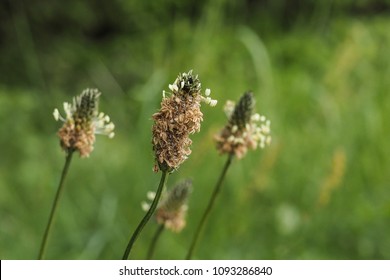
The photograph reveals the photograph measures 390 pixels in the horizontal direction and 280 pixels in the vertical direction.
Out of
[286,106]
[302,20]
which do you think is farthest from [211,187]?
[302,20]

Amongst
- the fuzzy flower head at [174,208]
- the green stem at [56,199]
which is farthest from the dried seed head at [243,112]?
the green stem at [56,199]

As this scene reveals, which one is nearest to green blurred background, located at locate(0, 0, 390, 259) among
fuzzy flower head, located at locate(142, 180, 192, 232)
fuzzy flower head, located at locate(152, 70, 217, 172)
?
fuzzy flower head, located at locate(142, 180, 192, 232)

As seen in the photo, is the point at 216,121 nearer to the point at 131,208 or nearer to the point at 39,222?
the point at 131,208

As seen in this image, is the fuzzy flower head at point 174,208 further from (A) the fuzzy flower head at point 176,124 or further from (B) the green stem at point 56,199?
(A) the fuzzy flower head at point 176,124

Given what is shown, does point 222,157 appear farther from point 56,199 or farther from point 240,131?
point 56,199

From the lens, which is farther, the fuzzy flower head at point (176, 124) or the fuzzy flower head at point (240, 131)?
the fuzzy flower head at point (240, 131)
